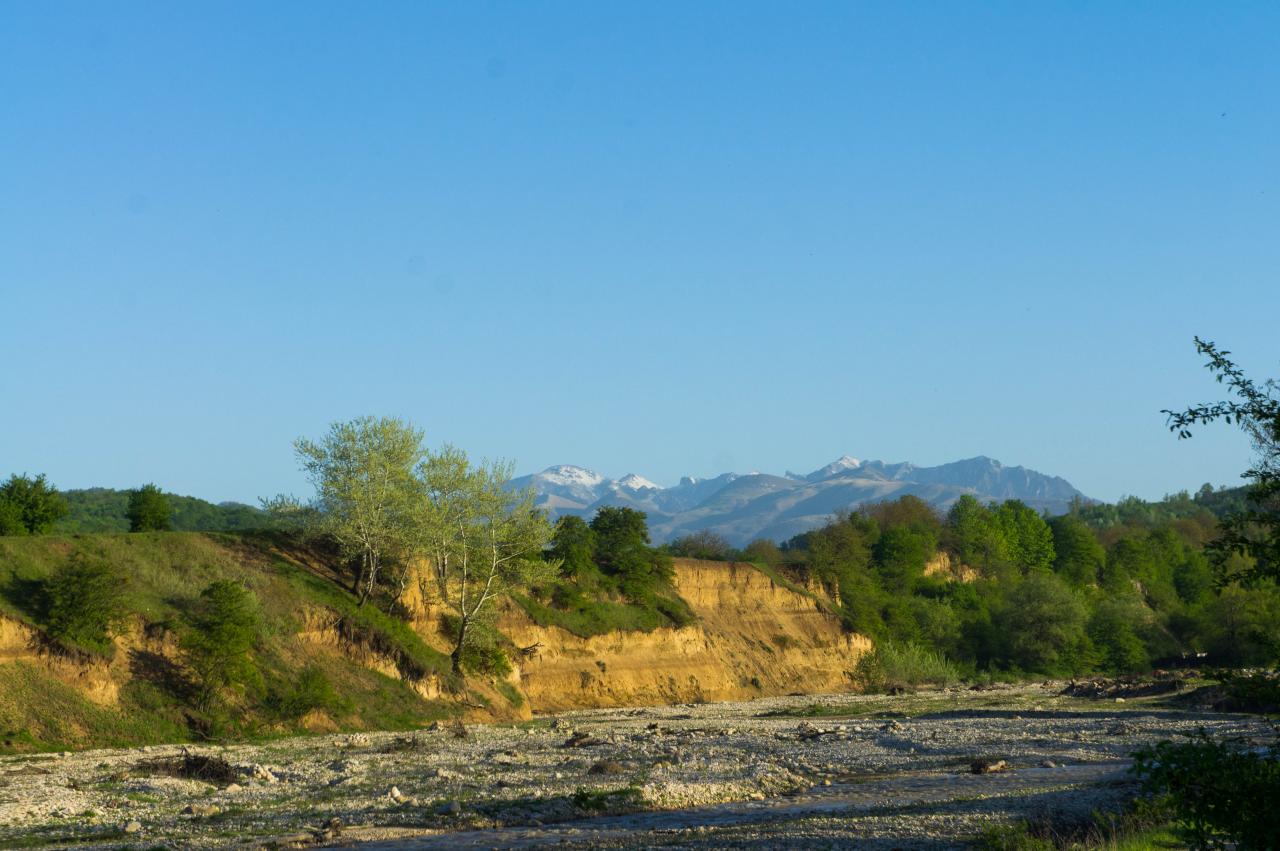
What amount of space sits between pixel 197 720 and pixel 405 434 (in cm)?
2734

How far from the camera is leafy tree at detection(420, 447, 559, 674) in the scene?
71188mm

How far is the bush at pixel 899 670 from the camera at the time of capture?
330 feet

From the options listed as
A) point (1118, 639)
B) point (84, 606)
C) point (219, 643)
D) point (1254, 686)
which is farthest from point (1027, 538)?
point (1254, 686)

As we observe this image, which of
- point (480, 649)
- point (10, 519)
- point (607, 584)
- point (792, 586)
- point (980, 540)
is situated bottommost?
point (480, 649)

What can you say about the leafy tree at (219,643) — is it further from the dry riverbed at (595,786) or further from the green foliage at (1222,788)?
the green foliage at (1222,788)

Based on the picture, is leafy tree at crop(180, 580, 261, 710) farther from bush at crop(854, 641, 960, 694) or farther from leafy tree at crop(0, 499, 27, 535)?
bush at crop(854, 641, 960, 694)

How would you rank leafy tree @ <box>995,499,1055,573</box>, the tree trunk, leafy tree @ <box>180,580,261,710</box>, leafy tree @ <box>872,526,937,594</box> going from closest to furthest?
1. leafy tree @ <box>180,580,261,710</box>
2. the tree trunk
3. leafy tree @ <box>872,526,937,594</box>
4. leafy tree @ <box>995,499,1055,573</box>

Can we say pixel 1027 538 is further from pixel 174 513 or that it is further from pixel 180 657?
pixel 180 657

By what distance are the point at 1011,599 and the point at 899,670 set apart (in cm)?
3002

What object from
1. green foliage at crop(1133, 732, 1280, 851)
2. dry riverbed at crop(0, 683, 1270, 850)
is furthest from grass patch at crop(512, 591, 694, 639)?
green foliage at crop(1133, 732, 1280, 851)

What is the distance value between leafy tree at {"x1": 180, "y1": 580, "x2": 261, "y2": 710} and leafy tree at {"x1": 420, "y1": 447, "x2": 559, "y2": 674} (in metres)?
17.2

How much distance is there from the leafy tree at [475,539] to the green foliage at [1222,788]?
59780 mm

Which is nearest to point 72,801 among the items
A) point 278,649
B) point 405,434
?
point 278,649

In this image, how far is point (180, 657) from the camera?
52656 mm
